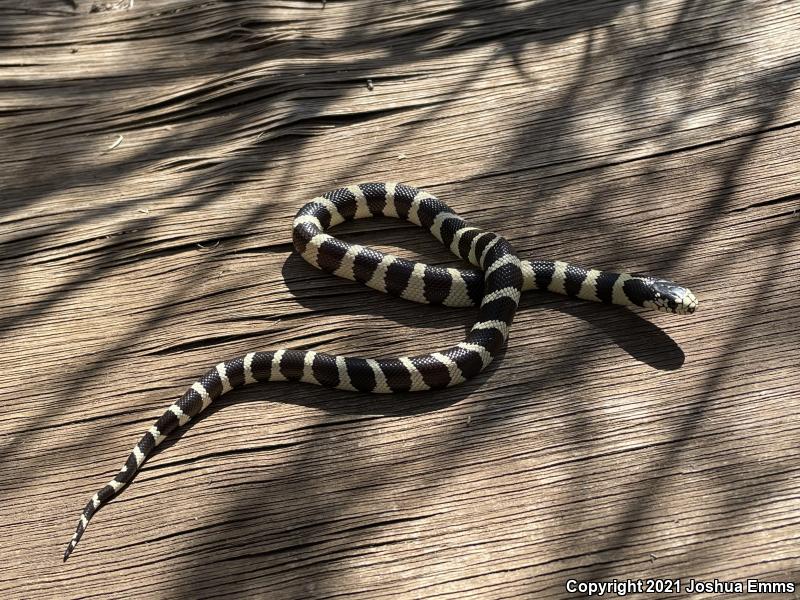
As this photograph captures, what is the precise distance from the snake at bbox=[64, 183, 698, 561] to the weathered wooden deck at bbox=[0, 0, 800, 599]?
13cm

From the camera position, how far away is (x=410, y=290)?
243 inches

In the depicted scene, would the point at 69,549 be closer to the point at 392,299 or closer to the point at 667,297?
the point at 392,299

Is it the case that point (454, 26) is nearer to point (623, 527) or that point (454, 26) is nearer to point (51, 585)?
point (623, 527)

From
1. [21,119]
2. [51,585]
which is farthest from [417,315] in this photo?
[21,119]

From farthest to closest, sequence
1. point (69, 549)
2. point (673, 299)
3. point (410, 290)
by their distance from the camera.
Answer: point (410, 290)
point (673, 299)
point (69, 549)

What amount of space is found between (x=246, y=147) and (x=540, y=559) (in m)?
4.47

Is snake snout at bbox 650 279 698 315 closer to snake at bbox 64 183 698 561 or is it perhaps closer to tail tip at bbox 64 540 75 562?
snake at bbox 64 183 698 561

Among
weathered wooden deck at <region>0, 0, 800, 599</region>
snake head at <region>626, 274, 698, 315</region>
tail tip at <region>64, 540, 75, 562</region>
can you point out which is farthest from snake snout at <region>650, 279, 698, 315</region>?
tail tip at <region>64, 540, 75, 562</region>

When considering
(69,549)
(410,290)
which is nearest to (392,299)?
(410,290)

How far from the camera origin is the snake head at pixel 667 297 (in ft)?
18.6

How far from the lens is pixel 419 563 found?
467 centimetres

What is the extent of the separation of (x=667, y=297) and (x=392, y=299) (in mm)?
1932

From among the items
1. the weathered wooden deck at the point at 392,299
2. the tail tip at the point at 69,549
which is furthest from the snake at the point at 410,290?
the weathered wooden deck at the point at 392,299

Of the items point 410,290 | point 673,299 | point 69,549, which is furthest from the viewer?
point 410,290
